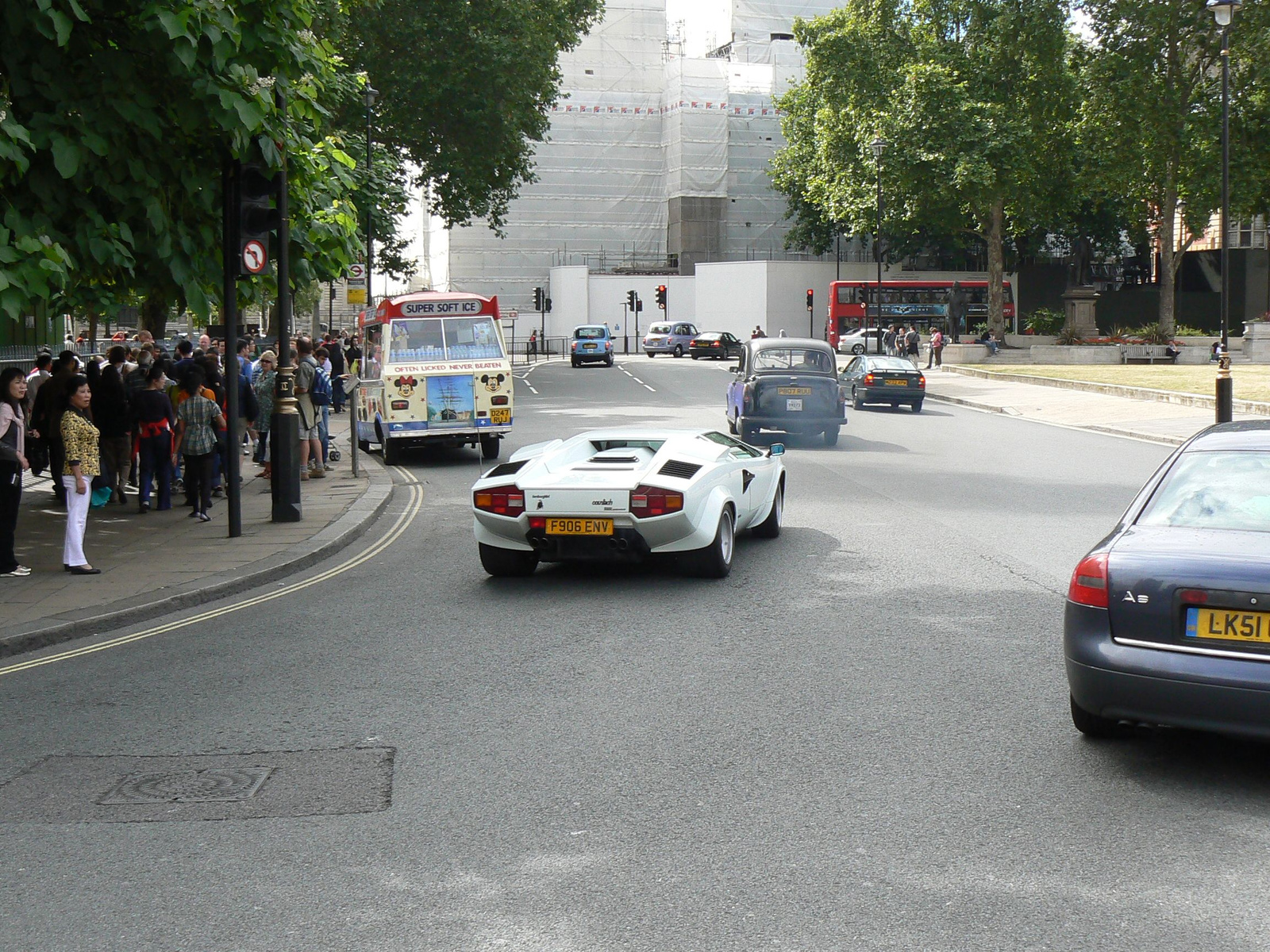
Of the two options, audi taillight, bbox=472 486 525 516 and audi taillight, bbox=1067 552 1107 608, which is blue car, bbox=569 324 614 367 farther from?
audi taillight, bbox=1067 552 1107 608

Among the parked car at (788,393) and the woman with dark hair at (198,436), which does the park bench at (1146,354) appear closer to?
the parked car at (788,393)

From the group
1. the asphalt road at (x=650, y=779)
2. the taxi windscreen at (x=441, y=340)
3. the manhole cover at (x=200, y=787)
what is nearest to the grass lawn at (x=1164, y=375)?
the taxi windscreen at (x=441, y=340)

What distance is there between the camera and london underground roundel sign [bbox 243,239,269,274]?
1242cm

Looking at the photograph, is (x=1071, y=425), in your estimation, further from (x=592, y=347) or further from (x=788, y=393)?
(x=592, y=347)

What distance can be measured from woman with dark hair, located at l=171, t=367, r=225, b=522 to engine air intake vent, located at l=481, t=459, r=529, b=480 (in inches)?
203

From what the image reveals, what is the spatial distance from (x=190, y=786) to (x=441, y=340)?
16.3 m

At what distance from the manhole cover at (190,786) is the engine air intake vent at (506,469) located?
464cm

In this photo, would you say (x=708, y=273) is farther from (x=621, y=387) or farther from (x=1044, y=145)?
(x=621, y=387)

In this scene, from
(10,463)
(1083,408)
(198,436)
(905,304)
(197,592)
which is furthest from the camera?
(905,304)

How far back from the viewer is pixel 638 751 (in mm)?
6027

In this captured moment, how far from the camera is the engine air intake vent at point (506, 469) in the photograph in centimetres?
1036

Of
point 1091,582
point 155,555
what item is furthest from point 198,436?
point 1091,582

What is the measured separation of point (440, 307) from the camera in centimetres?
2184

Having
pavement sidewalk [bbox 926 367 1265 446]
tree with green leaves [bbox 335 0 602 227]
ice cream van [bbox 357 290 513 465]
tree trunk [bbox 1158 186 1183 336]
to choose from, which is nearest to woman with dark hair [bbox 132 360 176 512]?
ice cream van [bbox 357 290 513 465]
